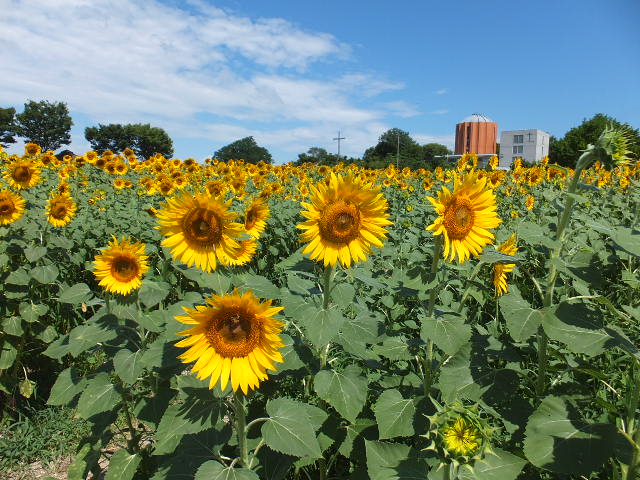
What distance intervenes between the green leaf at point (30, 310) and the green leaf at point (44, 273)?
0.69ft

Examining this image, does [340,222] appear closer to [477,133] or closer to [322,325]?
[322,325]

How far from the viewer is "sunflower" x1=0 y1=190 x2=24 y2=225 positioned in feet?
11.1

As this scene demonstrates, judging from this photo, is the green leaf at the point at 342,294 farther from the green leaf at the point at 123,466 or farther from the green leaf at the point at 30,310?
the green leaf at the point at 30,310

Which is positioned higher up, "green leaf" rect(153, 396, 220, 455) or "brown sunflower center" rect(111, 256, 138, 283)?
"brown sunflower center" rect(111, 256, 138, 283)


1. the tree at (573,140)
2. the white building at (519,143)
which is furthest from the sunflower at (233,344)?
the white building at (519,143)

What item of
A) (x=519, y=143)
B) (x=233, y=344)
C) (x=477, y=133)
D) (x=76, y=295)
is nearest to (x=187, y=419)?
(x=233, y=344)

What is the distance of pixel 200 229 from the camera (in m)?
1.71

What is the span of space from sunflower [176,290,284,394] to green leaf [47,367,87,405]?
1016mm

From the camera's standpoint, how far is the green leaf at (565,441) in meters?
1.37

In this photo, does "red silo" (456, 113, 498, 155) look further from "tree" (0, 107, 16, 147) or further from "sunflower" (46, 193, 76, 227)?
"sunflower" (46, 193, 76, 227)

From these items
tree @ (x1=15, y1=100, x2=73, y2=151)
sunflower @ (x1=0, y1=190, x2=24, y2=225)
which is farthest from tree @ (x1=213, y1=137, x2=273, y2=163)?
sunflower @ (x1=0, y1=190, x2=24, y2=225)

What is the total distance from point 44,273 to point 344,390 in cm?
250

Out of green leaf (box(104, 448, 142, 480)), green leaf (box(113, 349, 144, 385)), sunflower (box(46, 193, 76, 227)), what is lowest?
green leaf (box(104, 448, 142, 480))

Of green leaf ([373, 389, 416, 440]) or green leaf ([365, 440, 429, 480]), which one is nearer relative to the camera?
green leaf ([365, 440, 429, 480])
